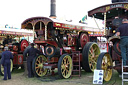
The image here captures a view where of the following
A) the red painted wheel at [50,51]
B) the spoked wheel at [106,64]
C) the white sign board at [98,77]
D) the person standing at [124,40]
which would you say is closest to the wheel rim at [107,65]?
the spoked wheel at [106,64]

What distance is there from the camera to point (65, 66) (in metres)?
6.63

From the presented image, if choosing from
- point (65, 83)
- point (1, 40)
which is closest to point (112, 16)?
point (65, 83)

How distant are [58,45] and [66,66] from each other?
3.12ft

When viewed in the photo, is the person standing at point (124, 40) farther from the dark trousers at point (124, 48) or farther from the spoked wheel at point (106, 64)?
the spoked wheel at point (106, 64)

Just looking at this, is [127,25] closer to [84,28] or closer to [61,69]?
[61,69]

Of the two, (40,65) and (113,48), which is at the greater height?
(113,48)

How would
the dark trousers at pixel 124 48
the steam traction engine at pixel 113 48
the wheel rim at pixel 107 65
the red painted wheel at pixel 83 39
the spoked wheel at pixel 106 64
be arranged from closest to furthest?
the dark trousers at pixel 124 48 < the steam traction engine at pixel 113 48 < the spoked wheel at pixel 106 64 < the wheel rim at pixel 107 65 < the red painted wheel at pixel 83 39

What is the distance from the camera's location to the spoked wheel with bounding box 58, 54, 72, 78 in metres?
6.37

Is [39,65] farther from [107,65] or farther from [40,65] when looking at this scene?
[107,65]

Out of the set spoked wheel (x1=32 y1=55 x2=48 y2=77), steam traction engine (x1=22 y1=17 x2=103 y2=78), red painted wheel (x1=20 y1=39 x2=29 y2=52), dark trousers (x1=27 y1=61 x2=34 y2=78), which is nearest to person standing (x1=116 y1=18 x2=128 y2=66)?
steam traction engine (x1=22 y1=17 x2=103 y2=78)

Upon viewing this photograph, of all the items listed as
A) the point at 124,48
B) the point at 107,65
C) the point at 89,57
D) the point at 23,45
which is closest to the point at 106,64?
the point at 107,65

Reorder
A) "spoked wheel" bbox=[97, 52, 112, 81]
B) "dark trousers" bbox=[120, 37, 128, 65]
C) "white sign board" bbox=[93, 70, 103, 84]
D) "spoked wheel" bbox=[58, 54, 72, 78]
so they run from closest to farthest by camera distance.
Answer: "dark trousers" bbox=[120, 37, 128, 65]
"white sign board" bbox=[93, 70, 103, 84]
"spoked wheel" bbox=[97, 52, 112, 81]
"spoked wheel" bbox=[58, 54, 72, 78]

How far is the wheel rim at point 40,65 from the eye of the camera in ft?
23.3

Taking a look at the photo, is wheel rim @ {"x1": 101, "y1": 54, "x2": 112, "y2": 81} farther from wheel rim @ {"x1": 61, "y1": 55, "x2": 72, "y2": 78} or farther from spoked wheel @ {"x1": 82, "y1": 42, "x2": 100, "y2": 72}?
spoked wheel @ {"x1": 82, "y1": 42, "x2": 100, "y2": 72}
